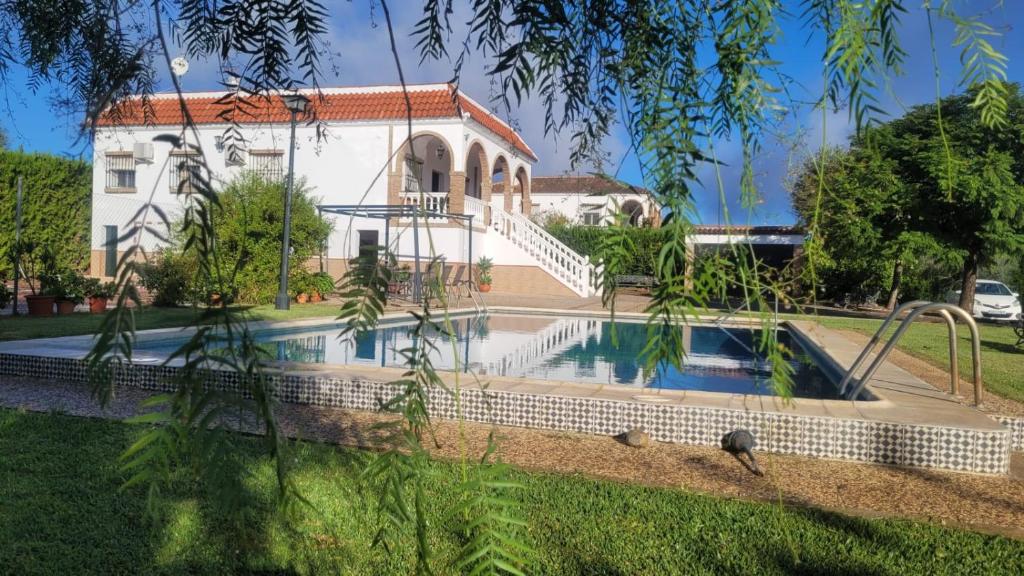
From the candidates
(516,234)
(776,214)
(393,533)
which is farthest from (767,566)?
(516,234)

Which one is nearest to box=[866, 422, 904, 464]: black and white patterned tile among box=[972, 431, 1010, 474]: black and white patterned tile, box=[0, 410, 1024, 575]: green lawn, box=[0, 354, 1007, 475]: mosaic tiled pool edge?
box=[0, 354, 1007, 475]: mosaic tiled pool edge

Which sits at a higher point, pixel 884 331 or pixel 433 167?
pixel 433 167

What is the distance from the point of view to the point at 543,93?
1.67m

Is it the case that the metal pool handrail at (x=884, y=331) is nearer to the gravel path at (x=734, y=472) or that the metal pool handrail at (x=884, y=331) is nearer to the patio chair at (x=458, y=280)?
the gravel path at (x=734, y=472)

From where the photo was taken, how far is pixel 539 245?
25312mm

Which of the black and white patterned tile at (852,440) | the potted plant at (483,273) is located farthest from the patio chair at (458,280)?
the black and white patterned tile at (852,440)

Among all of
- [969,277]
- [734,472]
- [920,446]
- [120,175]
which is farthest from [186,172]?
[120,175]

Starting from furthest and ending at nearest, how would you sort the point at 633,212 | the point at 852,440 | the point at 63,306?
1. the point at 63,306
2. the point at 852,440
3. the point at 633,212

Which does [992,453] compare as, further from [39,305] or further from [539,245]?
[539,245]

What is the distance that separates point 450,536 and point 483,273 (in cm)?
2170

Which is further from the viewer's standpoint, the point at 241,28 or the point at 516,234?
the point at 516,234

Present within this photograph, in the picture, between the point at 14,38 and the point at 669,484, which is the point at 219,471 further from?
the point at 669,484

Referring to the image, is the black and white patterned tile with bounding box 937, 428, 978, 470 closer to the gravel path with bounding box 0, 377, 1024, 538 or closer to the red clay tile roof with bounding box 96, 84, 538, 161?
the gravel path with bounding box 0, 377, 1024, 538

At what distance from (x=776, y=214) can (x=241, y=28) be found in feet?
4.35
